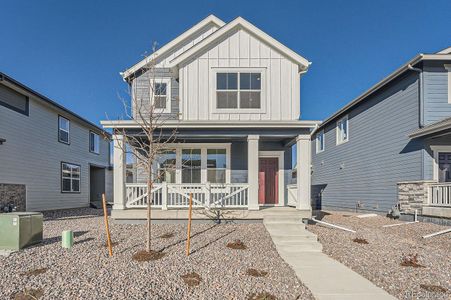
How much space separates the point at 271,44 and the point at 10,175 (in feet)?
41.5

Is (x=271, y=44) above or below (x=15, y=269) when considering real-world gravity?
above

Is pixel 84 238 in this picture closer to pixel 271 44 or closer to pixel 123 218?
pixel 123 218

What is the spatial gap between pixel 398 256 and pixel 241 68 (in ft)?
26.3

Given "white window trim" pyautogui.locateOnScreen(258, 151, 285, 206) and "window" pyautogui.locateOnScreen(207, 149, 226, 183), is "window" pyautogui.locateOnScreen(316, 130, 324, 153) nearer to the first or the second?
"white window trim" pyautogui.locateOnScreen(258, 151, 285, 206)

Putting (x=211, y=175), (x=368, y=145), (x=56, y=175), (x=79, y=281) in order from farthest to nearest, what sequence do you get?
(x=56, y=175), (x=368, y=145), (x=211, y=175), (x=79, y=281)

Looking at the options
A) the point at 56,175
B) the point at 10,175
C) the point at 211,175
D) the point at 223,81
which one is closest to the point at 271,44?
the point at 223,81

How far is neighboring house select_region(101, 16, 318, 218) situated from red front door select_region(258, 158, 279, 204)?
0.14ft

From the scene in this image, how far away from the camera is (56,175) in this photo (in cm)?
1644

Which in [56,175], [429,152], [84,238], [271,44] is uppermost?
[271,44]

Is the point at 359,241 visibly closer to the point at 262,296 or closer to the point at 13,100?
the point at 262,296

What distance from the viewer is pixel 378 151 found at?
1394 centimetres

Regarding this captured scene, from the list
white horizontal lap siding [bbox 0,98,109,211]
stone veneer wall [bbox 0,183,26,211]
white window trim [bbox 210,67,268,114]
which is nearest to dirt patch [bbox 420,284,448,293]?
white window trim [bbox 210,67,268,114]

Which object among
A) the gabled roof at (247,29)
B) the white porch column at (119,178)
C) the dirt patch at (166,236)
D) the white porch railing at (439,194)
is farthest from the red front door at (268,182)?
the white porch railing at (439,194)

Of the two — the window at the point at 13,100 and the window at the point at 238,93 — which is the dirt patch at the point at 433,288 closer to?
the window at the point at 238,93
